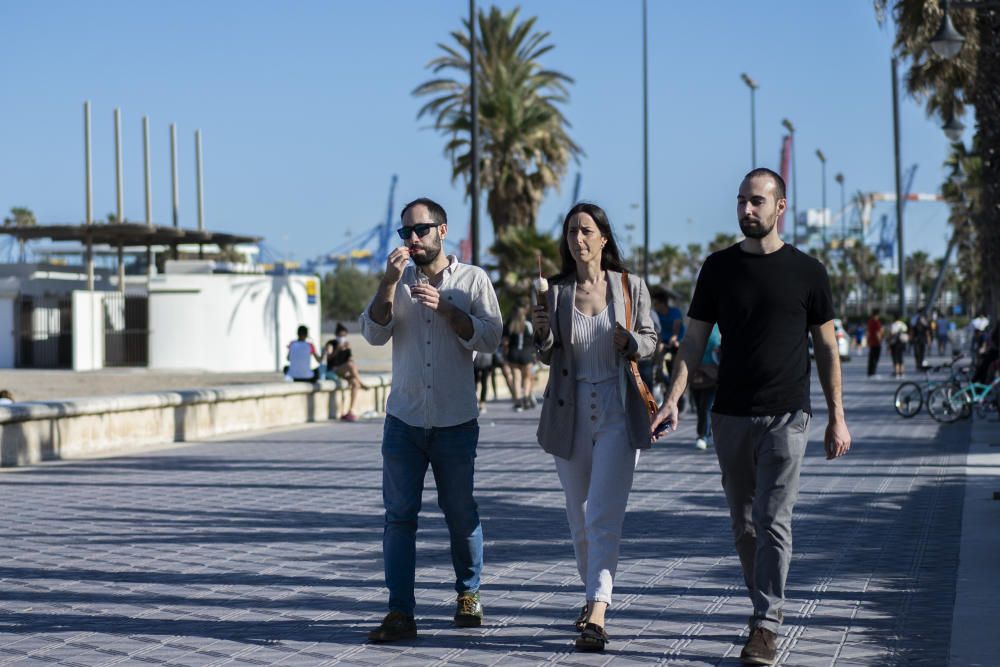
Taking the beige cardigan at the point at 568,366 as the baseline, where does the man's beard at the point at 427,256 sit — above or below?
above

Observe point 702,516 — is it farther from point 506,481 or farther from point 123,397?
point 123,397

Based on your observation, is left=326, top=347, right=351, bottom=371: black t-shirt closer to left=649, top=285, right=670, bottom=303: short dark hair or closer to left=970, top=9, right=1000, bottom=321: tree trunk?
left=649, top=285, right=670, bottom=303: short dark hair

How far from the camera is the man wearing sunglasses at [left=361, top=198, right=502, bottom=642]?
20.4 feet

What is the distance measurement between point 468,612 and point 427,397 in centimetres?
95

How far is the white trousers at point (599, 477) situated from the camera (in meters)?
6.01

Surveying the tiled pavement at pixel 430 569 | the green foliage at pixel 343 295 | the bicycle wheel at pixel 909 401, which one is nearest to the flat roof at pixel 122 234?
the bicycle wheel at pixel 909 401

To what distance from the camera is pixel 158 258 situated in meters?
53.0

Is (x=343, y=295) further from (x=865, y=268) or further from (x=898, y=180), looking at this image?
(x=898, y=180)

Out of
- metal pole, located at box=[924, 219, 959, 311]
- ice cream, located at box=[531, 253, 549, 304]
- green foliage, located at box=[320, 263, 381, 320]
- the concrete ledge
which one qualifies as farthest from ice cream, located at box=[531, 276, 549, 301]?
green foliage, located at box=[320, 263, 381, 320]

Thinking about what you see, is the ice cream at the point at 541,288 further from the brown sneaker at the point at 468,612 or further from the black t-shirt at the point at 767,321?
the brown sneaker at the point at 468,612

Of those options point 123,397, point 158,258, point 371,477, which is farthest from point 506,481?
point 158,258

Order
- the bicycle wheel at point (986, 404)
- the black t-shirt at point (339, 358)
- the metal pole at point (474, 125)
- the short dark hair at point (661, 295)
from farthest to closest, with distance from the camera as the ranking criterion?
the metal pole at point (474, 125)
the black t-shirt at point (339, 358)
the bicycle wheel at point (986, 404)
the short dark hair at point (661, 295)

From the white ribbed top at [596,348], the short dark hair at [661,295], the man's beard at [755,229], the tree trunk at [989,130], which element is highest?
the tree trunk at [989,130]

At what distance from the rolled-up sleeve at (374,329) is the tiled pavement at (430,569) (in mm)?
1247
